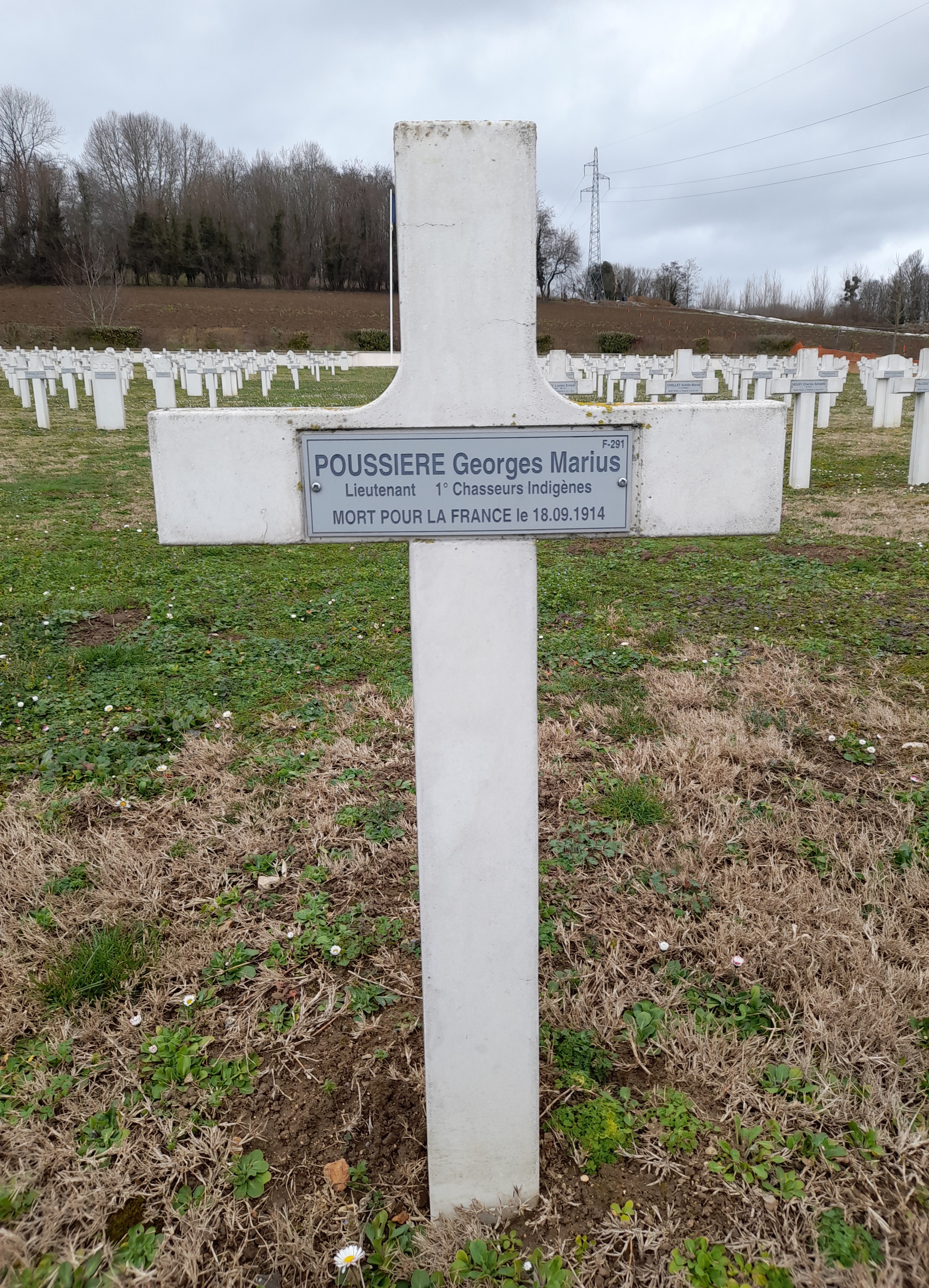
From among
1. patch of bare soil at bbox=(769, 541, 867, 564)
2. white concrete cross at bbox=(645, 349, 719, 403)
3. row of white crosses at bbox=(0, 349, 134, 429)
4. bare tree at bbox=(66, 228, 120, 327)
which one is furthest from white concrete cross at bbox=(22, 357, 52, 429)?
bare tree at bbox=(66, 228, 120, 327)

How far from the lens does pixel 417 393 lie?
1548 mm

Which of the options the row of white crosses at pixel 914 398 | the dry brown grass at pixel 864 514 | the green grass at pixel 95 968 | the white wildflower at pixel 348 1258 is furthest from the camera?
the row of white crosses at pixel 914 398

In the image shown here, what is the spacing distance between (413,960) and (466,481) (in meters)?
1.70

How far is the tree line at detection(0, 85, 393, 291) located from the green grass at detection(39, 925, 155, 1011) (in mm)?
63382

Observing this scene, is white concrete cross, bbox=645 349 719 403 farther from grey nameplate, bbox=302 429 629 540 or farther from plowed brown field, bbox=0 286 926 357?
plowed brown field, bbox=0 286 926 357

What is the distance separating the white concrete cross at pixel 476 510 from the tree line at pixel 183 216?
64.0 meters

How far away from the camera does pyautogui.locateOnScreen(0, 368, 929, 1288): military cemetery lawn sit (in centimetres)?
184

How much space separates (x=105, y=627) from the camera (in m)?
5.61

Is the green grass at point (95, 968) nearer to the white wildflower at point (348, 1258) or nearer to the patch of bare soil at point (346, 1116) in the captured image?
the patch of bare soil at point (346, 1116)

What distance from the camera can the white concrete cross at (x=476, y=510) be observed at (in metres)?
1.49

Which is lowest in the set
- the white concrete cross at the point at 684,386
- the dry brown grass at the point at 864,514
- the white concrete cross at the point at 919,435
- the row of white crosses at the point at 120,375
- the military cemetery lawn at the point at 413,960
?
the military cemetery lawn at the point at 413,960

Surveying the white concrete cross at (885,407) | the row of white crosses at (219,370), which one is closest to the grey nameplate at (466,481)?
the row of white crosses at (219,370)

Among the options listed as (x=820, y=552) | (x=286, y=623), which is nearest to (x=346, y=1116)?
(x=286, y=623)

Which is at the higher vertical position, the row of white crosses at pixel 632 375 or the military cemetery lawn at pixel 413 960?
the row of white crosses at pixel 632 375
